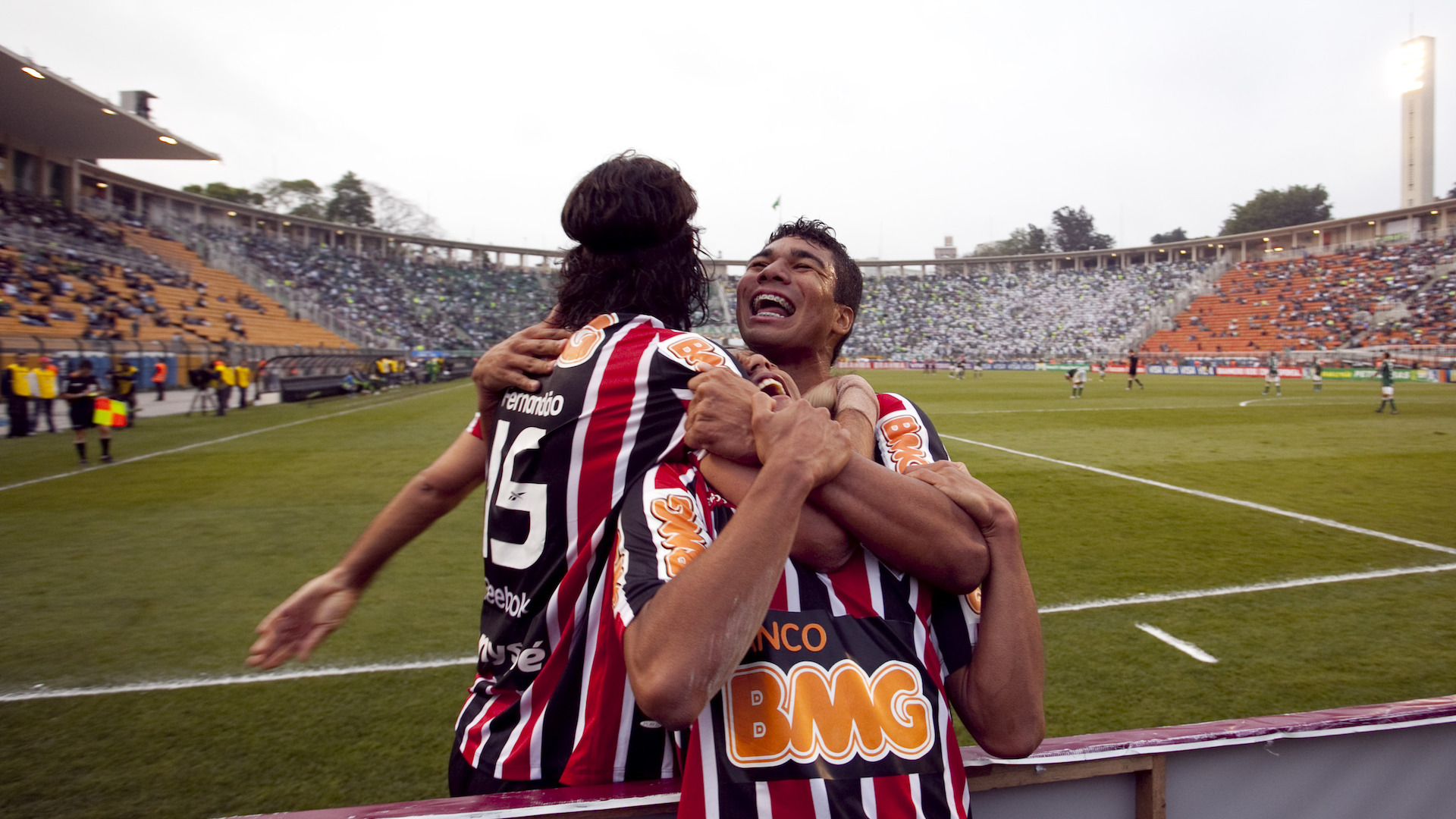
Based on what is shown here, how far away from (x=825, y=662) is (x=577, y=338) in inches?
32.2

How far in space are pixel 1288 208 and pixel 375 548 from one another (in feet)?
371

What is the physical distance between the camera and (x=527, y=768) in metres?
1.58

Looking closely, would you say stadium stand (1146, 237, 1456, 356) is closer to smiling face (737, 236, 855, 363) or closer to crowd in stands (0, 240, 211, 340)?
smiling face (737, 236, 855, 363)

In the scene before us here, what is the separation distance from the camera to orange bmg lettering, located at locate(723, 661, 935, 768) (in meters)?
1.28

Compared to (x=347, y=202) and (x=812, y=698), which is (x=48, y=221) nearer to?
(x=812, y=698)

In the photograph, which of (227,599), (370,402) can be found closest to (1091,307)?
(370,402)

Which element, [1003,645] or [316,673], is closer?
[1003,645]

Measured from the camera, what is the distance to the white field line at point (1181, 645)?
437 centimetres

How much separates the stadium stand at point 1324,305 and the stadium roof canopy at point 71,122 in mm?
64258

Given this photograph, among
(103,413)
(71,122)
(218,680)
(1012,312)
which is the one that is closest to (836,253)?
(218,680)

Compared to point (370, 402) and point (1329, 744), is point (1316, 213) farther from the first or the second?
point (1329, 744)

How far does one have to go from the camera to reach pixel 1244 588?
18.3ft

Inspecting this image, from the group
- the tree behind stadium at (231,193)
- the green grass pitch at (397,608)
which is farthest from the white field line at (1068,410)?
the tree behind stadium at (231,193)

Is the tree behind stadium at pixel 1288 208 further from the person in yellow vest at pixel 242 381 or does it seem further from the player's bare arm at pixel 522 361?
the player's bare arm at pixel 522 361
